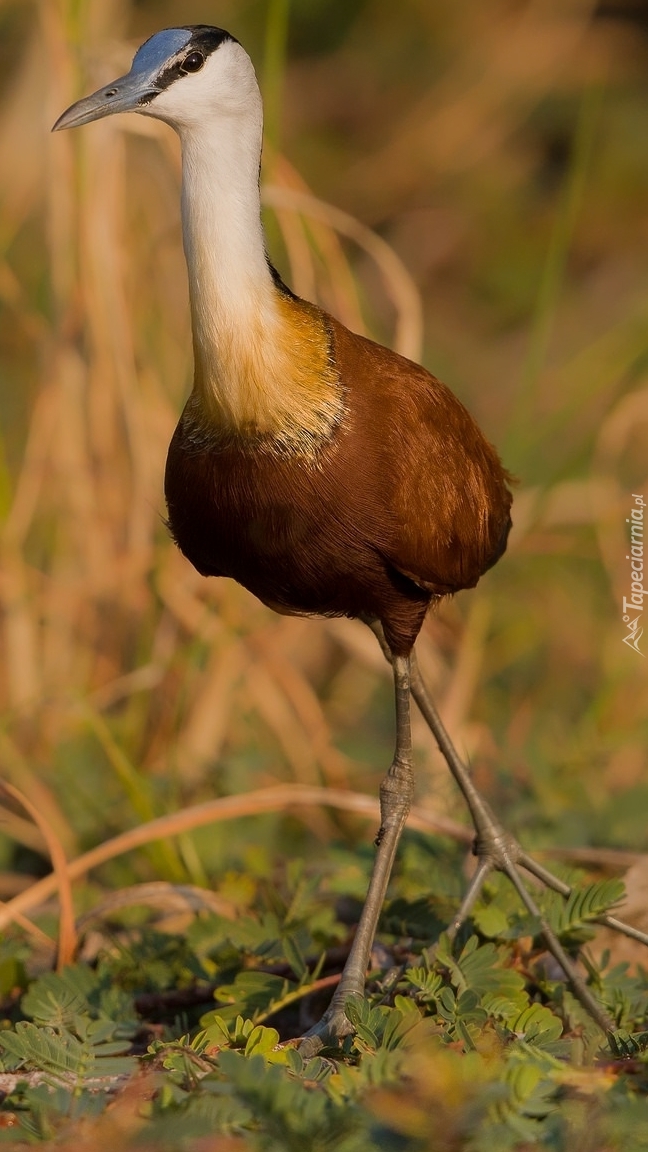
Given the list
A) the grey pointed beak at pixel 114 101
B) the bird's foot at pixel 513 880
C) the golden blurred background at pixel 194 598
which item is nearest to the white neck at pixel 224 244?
the grey pointed beak at pixel 114 101

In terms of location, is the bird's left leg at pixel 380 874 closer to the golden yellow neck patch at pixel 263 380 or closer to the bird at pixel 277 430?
the bird at pixel 277 430

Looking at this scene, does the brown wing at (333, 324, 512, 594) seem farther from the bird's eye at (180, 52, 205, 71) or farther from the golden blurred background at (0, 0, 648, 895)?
the golden blurred background at (0, 0, 648, 895)

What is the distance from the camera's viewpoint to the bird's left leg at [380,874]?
279 centimetres

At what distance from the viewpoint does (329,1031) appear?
9.14ft

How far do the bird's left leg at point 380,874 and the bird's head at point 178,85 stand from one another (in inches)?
45.3

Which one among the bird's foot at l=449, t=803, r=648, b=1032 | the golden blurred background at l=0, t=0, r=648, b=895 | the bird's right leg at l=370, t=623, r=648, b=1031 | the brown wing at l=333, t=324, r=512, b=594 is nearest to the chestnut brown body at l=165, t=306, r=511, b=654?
the brown wing at l=333, t=324, r=512, b=594

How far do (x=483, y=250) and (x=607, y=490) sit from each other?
4530 millimetres

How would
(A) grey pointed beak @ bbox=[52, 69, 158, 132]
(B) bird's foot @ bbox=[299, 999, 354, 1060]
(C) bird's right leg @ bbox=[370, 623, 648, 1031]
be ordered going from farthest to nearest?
(C) bird's right leg @ bbox=[370, 623, 648, 1031] → (B) bird's foot @ bbox=[299, 999, 354, 1060] → (A) grey pointed beak @ bbox=[52, 69, 158, 132]

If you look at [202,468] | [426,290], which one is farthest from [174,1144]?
[426,290]

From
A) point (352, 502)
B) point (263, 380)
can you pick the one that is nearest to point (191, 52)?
point (263, 380)

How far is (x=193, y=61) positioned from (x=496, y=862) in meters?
1.72

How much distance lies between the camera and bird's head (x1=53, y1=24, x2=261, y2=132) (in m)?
2.58

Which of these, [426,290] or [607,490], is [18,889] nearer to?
[607,490]

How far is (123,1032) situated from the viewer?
2830 millimetres
